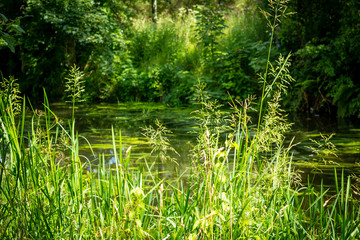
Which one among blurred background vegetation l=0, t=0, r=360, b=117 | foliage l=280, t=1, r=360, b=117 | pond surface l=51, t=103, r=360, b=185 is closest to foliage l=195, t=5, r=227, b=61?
blurred background vegetation l=0, t=0, r=360, b=117

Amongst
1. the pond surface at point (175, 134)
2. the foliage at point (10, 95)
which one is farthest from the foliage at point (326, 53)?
the foliage at point (10, 95)

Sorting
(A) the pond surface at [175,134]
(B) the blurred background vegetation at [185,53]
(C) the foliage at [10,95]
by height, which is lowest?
(A) the pond surface at [175,134]

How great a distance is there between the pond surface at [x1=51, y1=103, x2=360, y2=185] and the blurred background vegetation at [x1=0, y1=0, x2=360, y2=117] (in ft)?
2.39

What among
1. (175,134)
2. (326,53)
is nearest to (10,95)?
(175,134)

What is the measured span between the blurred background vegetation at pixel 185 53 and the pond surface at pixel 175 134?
0.73 metres

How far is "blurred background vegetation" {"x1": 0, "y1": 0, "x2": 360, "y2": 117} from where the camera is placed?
6.89 m

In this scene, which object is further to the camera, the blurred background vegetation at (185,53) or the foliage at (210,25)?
the foliage at (210,25)

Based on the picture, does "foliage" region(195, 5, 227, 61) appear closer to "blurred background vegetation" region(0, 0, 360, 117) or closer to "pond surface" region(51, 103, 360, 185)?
"blurred background vegetation" region(0, 0, 360, 117)

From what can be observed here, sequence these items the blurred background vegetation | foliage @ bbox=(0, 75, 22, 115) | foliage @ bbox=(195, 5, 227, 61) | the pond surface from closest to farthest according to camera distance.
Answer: foliage @ bbox=(0, 75, 22, 115)
the pond surface
the blurred background vegetation
foliage @ bbox=(195, 5, 227, 61)

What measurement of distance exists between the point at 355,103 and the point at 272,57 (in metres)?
2.28

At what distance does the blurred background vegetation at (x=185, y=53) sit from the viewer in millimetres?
6895

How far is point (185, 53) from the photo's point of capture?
10.4m

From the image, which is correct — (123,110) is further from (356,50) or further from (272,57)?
(356,50)

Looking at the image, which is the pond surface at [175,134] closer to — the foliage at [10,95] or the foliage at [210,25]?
the foliage at [10,95]
